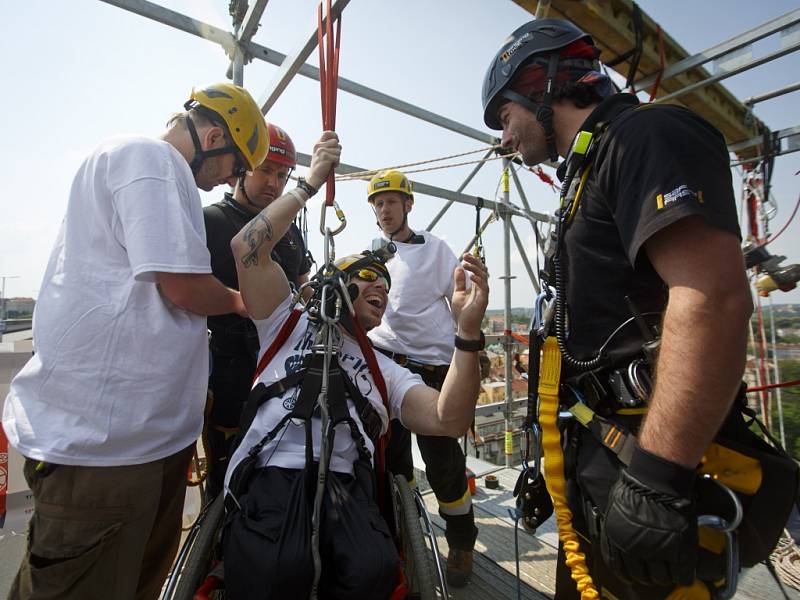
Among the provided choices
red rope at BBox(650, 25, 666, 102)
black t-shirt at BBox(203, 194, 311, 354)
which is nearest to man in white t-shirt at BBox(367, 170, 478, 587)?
black t-shirt at BBox(203, 194, 311, 354)

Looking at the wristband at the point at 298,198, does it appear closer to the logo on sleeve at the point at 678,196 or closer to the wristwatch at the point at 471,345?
the wristwatch at the point at 471,345

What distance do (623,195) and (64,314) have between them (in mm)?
1628

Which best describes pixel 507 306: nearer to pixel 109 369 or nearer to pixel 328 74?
pixel 328 74

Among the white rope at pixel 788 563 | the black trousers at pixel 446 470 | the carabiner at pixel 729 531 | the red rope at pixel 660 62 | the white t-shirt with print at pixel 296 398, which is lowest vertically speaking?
the white rope at pixel 788 563

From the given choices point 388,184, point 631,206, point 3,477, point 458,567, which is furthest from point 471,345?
point 3,477

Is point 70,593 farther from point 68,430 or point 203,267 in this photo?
point 203,267

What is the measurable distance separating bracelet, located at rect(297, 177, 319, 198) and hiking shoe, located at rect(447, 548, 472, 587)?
7.01 ft

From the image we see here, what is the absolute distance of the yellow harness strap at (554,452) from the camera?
1.18m

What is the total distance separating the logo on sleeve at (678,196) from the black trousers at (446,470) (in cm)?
190

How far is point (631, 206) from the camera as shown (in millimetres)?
963

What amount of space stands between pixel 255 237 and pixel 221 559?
1.16 metres

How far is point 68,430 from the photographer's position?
117 cm

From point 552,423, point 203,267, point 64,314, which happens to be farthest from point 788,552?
point 64,314

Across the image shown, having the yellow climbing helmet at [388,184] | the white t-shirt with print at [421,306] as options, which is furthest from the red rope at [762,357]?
the yellow climbing helmet at [388,184]
